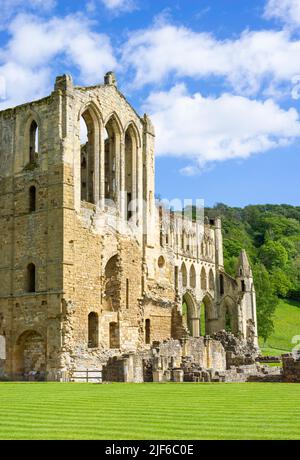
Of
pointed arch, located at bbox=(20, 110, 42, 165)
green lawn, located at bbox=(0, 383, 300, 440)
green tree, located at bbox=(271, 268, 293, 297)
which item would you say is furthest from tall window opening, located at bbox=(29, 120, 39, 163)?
green tree, located at bbox=(271, 268, 293, 297)

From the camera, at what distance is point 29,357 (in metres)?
32.1

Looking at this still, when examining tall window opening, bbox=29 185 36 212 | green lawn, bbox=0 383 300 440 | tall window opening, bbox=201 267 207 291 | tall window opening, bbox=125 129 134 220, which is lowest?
green lawn, bbox=0 383 300 440

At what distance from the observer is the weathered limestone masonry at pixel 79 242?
31766 mm

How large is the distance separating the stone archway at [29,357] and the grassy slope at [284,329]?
117ft

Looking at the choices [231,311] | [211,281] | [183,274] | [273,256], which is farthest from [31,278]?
[273,256]

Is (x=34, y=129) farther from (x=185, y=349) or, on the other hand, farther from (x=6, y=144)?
(x=185, y=349)

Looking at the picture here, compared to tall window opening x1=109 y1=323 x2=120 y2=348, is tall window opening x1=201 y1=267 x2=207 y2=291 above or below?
above

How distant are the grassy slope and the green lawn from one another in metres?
50.2

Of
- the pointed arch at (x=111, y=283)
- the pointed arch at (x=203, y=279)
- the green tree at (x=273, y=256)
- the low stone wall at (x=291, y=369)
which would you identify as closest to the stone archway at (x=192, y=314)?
the pointed arch at (x=203, y=279)

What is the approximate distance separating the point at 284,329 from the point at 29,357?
47.7m

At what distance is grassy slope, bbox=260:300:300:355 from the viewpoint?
68.4 meters

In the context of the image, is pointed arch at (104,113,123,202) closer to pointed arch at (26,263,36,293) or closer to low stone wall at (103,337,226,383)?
pointed arch at (26,263,36,293)

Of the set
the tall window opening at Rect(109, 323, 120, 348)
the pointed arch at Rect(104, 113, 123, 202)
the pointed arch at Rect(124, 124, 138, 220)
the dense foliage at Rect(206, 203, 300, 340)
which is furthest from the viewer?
the dense foliage at Rect(206, 203, 300, 340)

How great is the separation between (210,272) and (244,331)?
→ 565 centimetres
